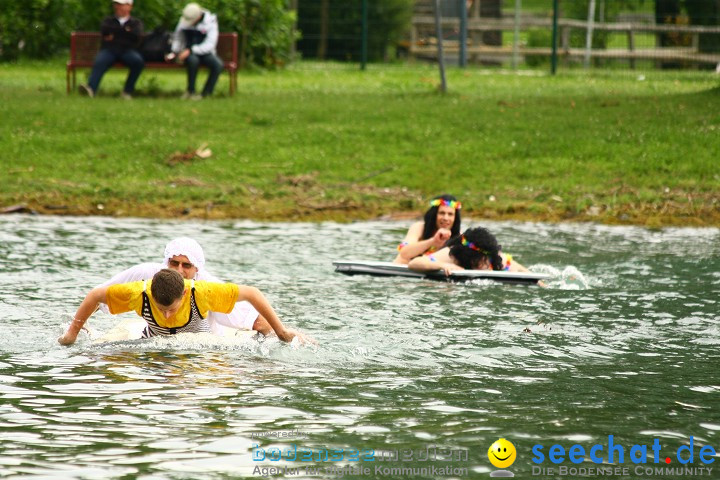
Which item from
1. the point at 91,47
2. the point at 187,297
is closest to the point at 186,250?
the point at 187,297

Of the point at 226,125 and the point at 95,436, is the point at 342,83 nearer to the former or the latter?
the point at 226,125

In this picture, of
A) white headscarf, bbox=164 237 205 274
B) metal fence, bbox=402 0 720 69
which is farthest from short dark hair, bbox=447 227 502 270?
metal fence, bbox=402 0 720 69

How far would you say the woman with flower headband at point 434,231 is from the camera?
46.8 feet

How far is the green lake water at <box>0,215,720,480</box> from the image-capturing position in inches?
290

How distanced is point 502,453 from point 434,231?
730 centimetres

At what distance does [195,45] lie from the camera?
928 inches

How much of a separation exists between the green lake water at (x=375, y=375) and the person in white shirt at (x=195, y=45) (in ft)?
29.0

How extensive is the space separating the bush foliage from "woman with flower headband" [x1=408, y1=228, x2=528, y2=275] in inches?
641

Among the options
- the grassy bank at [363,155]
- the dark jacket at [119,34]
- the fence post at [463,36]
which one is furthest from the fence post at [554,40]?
the dark jacket at [119,34]

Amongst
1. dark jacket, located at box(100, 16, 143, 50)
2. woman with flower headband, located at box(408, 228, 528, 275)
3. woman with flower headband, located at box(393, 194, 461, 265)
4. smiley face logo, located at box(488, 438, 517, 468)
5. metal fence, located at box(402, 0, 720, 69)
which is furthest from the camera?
metal fence, located at box(402, 0, 720, 69)

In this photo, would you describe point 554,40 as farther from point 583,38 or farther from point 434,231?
point 434,231

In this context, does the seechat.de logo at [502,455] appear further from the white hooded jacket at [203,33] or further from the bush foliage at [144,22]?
the bush foliage at [144,22]

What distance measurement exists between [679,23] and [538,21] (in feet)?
16.1

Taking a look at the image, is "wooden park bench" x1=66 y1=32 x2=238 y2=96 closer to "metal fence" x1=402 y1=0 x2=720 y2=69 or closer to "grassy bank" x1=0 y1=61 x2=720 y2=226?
"grassy bank" x1=0 y1=61 x2=720 y2=226
